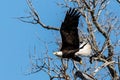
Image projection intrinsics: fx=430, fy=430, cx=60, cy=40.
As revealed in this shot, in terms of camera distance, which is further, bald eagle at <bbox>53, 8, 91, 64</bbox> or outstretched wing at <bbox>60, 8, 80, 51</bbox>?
outstretched wing at <bbox>60, 8, 80, 51</bbox>

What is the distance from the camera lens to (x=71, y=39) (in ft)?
26.7

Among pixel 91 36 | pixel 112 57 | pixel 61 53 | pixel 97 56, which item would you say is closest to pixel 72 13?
pixel 61 53

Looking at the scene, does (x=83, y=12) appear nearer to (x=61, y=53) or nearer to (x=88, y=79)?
(x=61, y=53)

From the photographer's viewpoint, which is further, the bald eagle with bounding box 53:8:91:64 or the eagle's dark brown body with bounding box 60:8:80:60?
the eagle's dark brown body with bounding box 60:8:80:60

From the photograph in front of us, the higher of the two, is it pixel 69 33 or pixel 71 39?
A: pixel 69 33

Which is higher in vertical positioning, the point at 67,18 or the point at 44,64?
the point at 67,18

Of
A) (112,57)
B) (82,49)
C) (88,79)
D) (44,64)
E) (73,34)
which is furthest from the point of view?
Result: (112,57)

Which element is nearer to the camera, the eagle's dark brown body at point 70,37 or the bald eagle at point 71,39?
the bald eagle at point 71,39

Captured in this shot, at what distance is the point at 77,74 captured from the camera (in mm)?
5180

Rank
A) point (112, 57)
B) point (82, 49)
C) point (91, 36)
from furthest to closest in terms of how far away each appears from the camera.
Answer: point (112, 57) → point (91, 36) → point (82, 49)

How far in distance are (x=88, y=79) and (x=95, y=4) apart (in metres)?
5.47

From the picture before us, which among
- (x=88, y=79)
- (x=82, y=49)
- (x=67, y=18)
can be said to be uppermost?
(x=67, y=18)

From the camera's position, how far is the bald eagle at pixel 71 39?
303 inches

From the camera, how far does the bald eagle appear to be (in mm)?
7684
